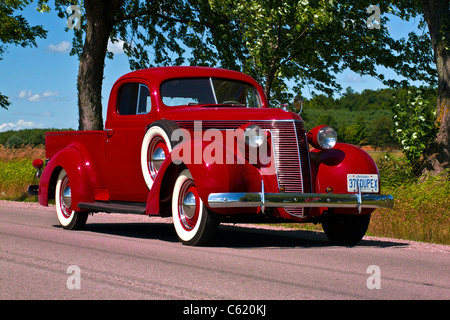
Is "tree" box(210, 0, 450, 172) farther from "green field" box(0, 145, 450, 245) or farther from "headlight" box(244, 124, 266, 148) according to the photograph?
"headlight" box(244, 124, 266, 148)

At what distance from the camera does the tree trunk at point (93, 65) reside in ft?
60.0

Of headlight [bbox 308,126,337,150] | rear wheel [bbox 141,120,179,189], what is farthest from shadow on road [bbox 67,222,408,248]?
headlight [bbox 308,126,337,150]

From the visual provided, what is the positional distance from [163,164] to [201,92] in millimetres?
1702

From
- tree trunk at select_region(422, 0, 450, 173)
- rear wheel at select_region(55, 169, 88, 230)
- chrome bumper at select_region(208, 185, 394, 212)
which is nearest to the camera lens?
chrome bumper at select_region(208, 185, 394, 212)

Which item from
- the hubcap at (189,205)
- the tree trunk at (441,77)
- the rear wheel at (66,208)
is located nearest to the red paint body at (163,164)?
the rear wheel at (66,208)

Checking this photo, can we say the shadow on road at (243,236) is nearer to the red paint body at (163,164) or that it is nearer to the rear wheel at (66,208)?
the rear wheel at (66,208)

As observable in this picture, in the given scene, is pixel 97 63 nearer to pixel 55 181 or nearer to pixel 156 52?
pixel 156 52

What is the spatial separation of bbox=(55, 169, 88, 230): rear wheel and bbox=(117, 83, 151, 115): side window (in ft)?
5.03

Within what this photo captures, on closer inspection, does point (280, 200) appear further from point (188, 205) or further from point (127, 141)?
point (127, 141)

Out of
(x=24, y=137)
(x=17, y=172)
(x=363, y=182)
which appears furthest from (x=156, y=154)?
(x=24, y=137)

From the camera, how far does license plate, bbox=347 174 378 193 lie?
791cm

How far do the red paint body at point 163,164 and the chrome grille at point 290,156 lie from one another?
0.17 ft

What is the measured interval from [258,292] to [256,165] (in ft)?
A: 8.73
